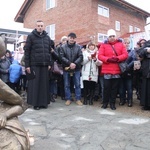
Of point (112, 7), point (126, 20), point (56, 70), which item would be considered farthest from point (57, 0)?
point (56, 70)

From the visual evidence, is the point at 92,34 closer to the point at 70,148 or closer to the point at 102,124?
the point at 102,124

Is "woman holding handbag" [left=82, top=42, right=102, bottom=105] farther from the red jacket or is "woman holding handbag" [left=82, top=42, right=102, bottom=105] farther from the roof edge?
the roof edge

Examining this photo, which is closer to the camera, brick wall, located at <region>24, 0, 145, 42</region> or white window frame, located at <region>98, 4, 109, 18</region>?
brick wall, located at <region>24, 0, 145, 42</region>

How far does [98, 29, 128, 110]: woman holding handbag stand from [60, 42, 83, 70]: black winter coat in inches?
22.4

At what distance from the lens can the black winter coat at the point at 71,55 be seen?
257 inches

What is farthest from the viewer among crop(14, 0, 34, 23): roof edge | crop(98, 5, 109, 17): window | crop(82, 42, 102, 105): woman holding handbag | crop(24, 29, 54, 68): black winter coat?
crop(14, 0, 34, 23): roof edge

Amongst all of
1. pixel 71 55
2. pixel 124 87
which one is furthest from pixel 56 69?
pixel 124 87

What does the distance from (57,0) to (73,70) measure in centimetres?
1821

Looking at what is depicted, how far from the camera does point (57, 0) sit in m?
23.5

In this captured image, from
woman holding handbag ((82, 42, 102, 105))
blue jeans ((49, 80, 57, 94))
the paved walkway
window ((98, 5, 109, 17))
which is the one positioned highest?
window ((98, 5, 109, 17))

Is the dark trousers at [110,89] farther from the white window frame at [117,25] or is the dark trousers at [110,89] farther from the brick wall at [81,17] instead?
the white window frame at [117,25]

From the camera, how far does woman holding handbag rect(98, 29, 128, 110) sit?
20.0 feet

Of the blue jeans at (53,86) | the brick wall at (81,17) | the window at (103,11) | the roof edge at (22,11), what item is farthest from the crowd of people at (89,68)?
the roof edge at (22,11)

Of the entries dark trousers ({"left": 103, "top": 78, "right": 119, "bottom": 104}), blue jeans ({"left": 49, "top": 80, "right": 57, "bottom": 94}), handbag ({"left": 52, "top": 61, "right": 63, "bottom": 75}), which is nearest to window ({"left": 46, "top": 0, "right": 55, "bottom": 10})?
handbag ({"left": 52, "top": 61, "right": 63, "bottom": 75})
